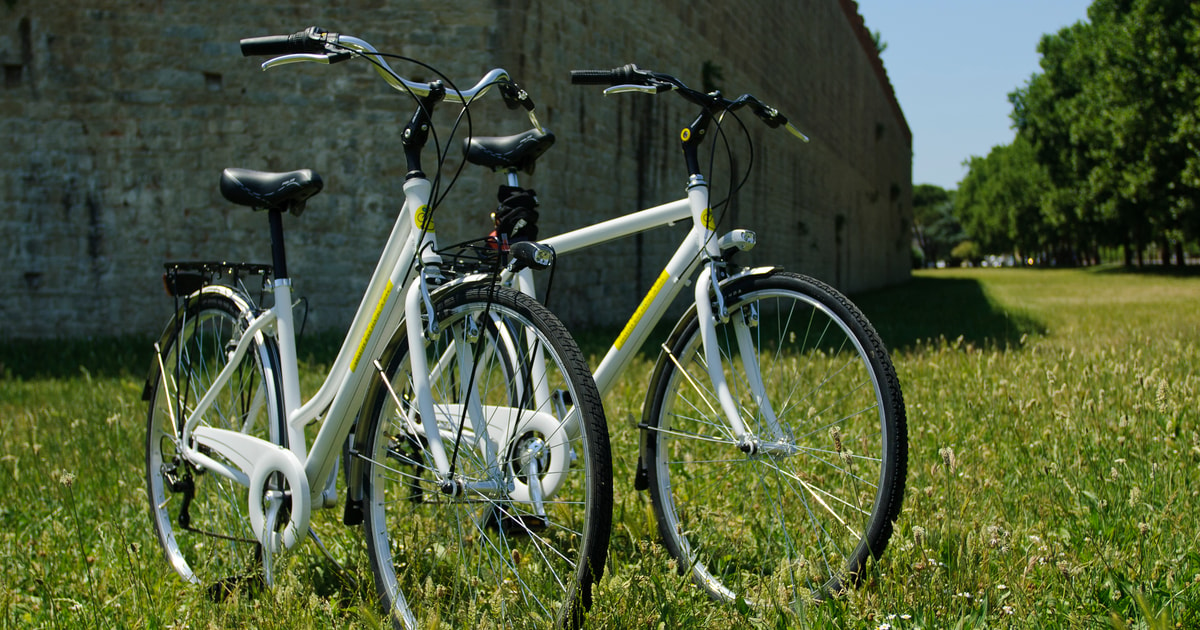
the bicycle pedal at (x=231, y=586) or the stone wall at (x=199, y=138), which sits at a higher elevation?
the stone wall at (x=199, y=138)

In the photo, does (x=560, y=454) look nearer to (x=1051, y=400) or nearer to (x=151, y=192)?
(x=1051, y=400)

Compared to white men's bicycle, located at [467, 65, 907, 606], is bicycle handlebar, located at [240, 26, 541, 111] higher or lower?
higher

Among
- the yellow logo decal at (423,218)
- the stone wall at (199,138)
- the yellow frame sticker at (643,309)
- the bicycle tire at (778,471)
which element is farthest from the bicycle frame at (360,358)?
the stone wall at (199,138)

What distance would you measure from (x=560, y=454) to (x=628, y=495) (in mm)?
1022

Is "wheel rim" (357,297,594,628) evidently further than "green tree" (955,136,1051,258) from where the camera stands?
No

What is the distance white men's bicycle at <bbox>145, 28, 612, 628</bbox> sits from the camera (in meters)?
1.96

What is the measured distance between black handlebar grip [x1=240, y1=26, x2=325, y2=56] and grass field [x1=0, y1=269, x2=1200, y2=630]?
126cm

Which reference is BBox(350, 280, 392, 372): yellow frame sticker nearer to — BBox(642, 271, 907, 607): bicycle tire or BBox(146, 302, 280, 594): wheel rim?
BBox(146, 302, 280, 594): wheel rim

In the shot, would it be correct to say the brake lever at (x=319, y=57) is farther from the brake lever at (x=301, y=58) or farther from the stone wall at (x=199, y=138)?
the stone wall at (x=199, y=138)

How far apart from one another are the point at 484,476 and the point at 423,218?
64cm

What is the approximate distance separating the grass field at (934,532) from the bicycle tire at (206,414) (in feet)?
0.38

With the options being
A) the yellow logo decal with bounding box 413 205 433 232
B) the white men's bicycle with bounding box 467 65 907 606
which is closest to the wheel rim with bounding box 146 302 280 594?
the yellow logo decal with bounding box 413 205 433 232

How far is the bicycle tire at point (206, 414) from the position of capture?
2.60m

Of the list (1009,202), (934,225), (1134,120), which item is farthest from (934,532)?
(934,225)
